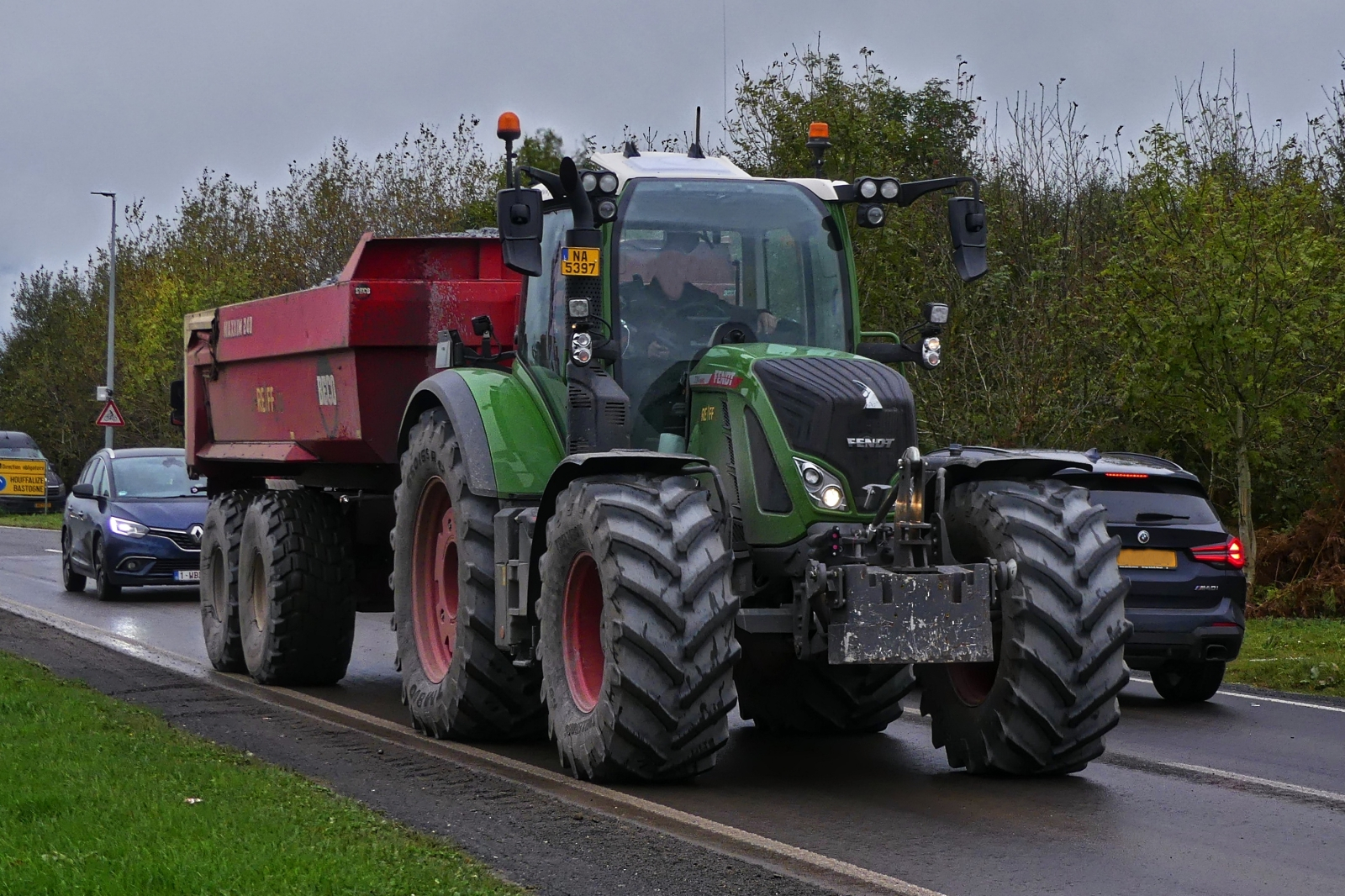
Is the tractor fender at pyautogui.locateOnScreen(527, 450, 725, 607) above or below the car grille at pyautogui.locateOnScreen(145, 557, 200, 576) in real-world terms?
above

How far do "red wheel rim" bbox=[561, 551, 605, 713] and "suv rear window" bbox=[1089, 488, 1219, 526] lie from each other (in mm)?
4995

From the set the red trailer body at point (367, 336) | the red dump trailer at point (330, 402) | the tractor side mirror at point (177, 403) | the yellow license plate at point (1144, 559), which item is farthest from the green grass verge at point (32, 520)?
the yellow license plate at point (1144, 559)

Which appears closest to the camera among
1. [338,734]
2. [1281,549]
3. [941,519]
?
[941,519]

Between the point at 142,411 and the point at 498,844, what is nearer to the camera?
the point at 498,844

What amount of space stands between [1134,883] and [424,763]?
390 centimetres

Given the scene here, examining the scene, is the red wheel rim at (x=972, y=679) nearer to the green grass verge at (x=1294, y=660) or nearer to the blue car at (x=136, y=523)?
the green grass verge at (x=1294, y=660)

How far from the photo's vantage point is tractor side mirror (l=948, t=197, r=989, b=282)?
9.48 metres

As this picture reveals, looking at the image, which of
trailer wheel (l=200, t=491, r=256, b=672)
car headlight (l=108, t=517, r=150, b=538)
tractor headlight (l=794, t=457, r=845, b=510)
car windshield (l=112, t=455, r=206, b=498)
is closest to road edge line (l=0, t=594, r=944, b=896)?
trailer wheel (l=200, t=491, r=256, b=672)

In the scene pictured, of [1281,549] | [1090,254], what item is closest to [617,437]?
[1281,549]

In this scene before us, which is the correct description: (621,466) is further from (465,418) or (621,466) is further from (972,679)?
(972,679)

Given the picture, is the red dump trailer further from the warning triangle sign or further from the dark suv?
the warning triangle sign

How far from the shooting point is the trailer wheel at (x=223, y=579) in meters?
14.0

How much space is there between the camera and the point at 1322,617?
19.5 meters

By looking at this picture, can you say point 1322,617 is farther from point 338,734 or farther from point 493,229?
point 338,734
